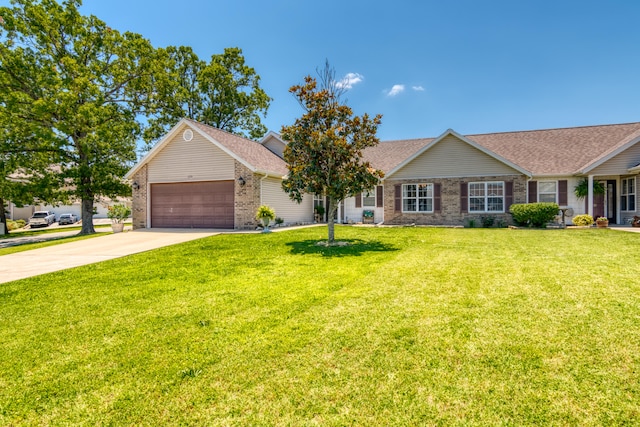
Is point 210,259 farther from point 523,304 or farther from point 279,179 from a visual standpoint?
point 279,179

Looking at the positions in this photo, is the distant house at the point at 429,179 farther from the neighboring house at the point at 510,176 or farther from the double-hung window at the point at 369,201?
the double-hung window at the point at 369,201

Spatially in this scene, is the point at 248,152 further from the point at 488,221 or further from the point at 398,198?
the point at 488,221

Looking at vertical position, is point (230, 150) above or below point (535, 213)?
above

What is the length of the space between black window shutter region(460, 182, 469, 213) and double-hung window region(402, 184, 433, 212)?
5.28ft

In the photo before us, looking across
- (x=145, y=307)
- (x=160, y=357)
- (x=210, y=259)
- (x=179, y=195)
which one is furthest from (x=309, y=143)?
(x=179, y=195)

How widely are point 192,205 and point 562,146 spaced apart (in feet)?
72.6

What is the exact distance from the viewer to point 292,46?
18984 mm

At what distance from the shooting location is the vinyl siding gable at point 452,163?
17875 millimetres

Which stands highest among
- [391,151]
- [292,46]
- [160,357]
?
[292,46]

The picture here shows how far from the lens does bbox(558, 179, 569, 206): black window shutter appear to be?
17.6 meters

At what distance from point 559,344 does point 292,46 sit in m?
19.6

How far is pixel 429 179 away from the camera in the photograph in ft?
62.4

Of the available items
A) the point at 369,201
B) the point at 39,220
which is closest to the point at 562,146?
the point at 369,201

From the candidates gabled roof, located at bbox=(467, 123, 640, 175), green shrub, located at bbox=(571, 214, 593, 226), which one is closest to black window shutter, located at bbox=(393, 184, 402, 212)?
gabled roof, located at bbox=(467, 123, 640, 175)
